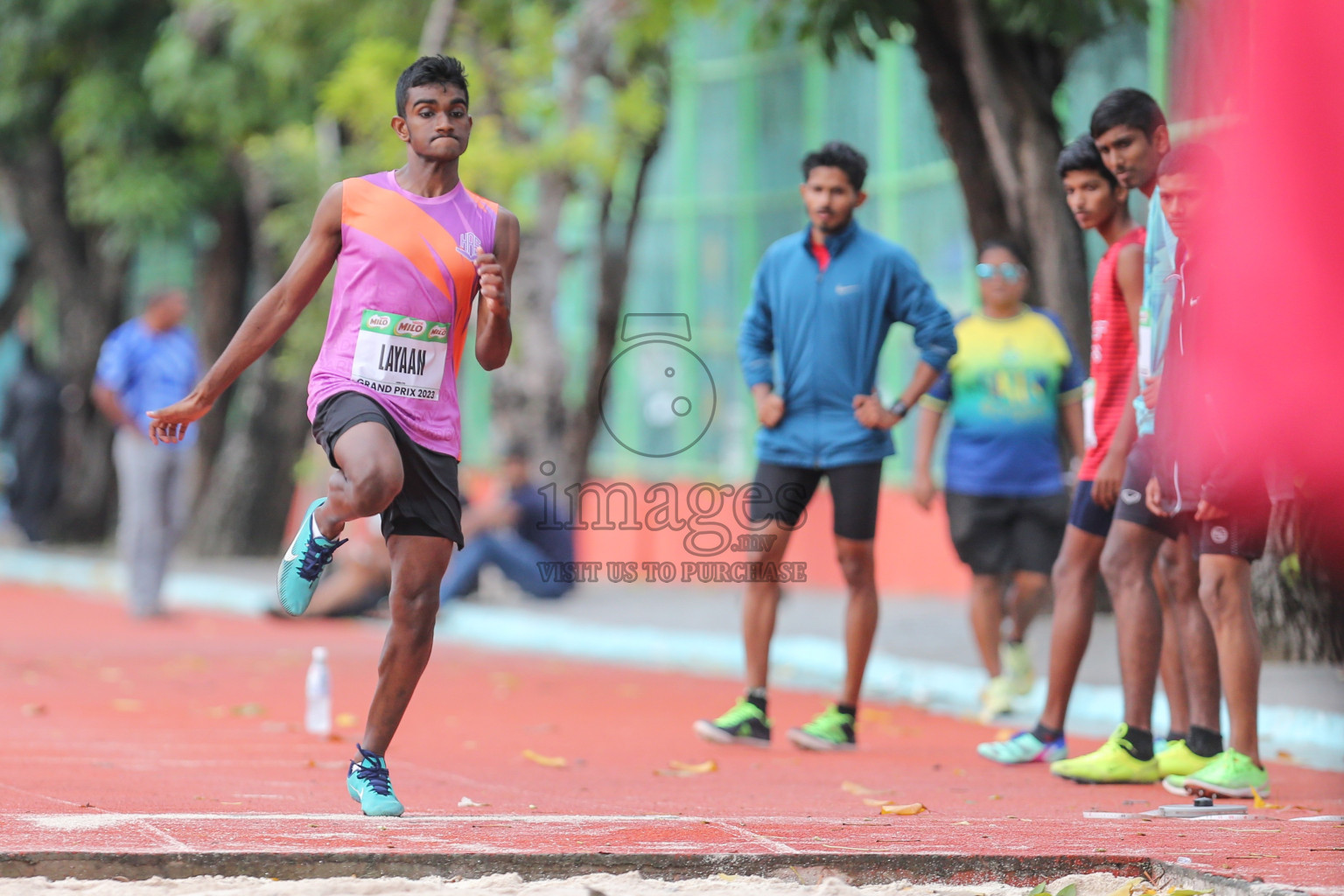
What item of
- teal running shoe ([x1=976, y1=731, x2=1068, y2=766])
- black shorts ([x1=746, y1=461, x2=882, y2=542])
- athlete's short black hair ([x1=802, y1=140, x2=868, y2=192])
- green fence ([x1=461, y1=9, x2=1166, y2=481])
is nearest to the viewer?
teal running shoe ([x1=976, y1=731, x2=1068, y2=766])

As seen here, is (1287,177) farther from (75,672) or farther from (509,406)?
(509,406)

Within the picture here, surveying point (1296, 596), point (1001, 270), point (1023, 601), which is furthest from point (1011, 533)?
point (1296, 596)

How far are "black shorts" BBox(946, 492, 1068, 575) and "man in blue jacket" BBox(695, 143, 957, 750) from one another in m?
1.33

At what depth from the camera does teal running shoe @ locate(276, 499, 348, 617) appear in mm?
5285

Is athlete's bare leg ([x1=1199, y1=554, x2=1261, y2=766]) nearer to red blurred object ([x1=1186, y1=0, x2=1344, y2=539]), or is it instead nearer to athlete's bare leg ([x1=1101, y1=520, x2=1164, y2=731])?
athlete's bare leg ([x1=1101, y1=520, x2=1164, y2=731])

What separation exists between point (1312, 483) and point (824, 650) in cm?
875

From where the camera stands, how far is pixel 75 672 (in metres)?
10.3

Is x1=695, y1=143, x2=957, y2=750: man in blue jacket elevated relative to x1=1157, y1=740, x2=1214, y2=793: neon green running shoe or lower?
elevated

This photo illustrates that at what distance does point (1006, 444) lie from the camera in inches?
341

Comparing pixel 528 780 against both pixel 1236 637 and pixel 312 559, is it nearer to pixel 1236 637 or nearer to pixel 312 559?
pixel 312 559

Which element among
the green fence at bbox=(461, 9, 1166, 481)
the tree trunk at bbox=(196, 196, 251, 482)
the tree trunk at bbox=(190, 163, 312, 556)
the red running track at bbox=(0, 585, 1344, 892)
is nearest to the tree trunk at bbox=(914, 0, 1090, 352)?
the red running track at bbox=(0, 585, 1344, 892)

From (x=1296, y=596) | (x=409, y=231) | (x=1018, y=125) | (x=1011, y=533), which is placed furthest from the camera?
(x=1018, y=125)

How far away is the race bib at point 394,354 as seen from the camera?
205 inches

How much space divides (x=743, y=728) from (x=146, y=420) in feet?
23.8
